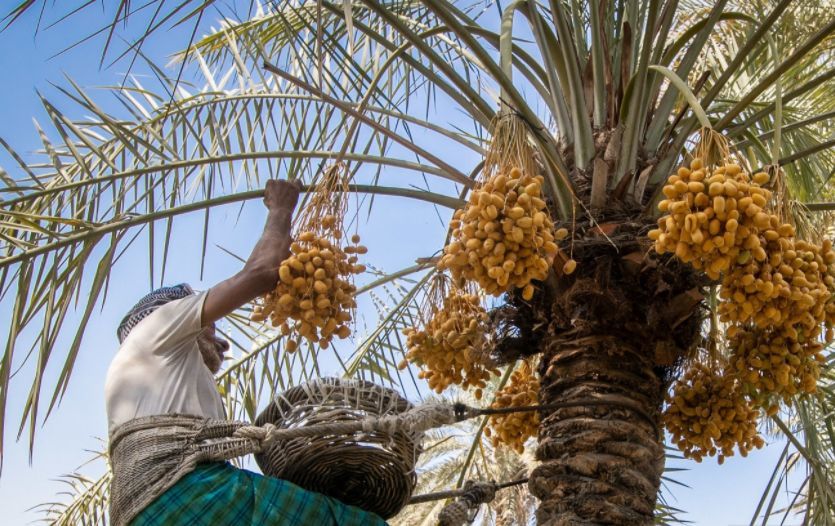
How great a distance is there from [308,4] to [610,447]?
9.24ft

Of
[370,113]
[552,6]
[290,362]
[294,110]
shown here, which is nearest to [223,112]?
[294,110]

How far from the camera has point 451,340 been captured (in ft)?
10.2

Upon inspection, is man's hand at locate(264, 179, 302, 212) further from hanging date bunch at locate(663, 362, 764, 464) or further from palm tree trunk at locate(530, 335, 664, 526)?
hanging date bunch at locate(663, 362, 764, 464)

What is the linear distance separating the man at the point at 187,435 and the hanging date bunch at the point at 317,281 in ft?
0.30

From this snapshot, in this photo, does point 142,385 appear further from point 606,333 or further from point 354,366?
point 354,366

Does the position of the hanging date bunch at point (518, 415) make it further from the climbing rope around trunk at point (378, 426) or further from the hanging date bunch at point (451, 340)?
the climbing rope around trunk at point (378, 426)

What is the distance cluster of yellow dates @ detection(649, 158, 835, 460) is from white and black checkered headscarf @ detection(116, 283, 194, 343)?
4.83 feet

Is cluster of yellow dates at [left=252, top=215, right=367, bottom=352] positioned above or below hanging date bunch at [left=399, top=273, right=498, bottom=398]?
below

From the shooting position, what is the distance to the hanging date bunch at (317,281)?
2699 mm

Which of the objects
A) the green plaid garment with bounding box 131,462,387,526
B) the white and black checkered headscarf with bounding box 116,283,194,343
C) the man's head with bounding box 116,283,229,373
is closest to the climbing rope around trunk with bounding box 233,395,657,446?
the green plaid garment with bounding box 131,462,387,526

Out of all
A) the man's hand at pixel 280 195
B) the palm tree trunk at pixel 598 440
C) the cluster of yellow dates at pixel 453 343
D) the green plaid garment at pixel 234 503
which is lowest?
the green plaid garment at pixel 234 503

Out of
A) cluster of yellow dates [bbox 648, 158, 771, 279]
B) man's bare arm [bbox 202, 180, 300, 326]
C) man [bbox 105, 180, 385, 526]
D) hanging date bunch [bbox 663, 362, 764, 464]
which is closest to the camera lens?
cluster of yellow dates [bbox 648, 158, 771, 279]

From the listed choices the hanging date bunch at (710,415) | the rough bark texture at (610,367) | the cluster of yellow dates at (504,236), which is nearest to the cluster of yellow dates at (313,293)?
the cluster of yellow dates at (504,236)

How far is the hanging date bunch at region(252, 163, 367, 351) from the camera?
2.70 meters
